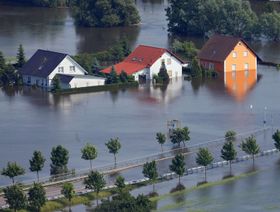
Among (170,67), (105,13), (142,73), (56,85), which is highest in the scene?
(105,13)

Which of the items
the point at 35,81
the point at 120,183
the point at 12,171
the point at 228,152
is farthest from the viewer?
the point at 35,81

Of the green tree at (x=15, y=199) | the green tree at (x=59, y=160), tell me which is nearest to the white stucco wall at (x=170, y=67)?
the green tree at (x=59, y=160)

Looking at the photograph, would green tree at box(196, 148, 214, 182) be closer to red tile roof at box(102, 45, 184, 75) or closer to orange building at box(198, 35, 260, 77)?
red tile roof at box(102, 45, 184, 75)

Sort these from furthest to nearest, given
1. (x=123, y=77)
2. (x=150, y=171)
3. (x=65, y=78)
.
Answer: (x=123, y=77)
(x=65, y=78)
(x=150, y=171)

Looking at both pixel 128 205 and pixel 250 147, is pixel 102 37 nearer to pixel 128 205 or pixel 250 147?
pixel 250 147

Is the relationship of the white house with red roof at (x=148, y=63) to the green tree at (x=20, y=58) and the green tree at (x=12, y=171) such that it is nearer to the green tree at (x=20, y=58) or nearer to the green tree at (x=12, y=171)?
the green tree at (x=20, y=58)

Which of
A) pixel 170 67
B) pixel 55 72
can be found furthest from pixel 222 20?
pixel 55 72

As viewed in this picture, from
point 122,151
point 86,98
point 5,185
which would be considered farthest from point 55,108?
point 5,185
